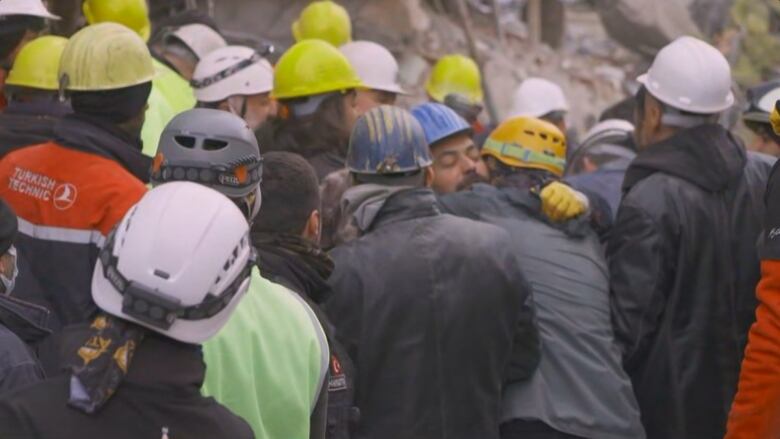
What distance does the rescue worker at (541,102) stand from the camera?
32.7 feet

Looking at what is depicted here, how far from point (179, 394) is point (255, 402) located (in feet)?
2.47

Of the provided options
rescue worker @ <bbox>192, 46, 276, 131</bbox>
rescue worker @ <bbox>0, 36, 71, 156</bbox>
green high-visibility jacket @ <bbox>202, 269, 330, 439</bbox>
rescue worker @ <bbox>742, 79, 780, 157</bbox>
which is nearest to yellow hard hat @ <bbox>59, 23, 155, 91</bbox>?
rescue worker @ <bbox>0, 36, 71, 156</bbox>

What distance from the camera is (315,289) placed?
4.48 metres

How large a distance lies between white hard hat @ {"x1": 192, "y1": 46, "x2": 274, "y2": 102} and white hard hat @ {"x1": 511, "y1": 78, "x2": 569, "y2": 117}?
9.65ft

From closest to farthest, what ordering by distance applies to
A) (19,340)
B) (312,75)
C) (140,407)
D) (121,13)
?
(140,407) → (19,340) → (312,75) → (121,13)

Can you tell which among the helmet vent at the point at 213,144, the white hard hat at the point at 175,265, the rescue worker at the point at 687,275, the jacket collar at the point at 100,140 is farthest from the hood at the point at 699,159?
the white hard hat at the point at 175,265

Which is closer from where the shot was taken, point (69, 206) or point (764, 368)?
point (764, 368)

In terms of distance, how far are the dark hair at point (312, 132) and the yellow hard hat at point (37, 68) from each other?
0.85 metres

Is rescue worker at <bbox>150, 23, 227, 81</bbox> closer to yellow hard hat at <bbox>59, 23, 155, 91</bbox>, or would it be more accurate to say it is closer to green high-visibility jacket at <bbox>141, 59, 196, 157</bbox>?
green high-visibility jacket at <bbox>141, 59, 196, 157</bbox>

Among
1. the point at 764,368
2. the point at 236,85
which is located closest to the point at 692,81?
the point at 764,368

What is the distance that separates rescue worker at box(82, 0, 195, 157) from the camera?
6.79 metres

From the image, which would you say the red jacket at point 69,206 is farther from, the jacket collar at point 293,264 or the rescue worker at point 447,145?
the rescue worker at point 447,145

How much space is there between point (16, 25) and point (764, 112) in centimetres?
307

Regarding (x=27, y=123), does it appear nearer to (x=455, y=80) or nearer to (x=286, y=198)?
(x=286, y=198)
